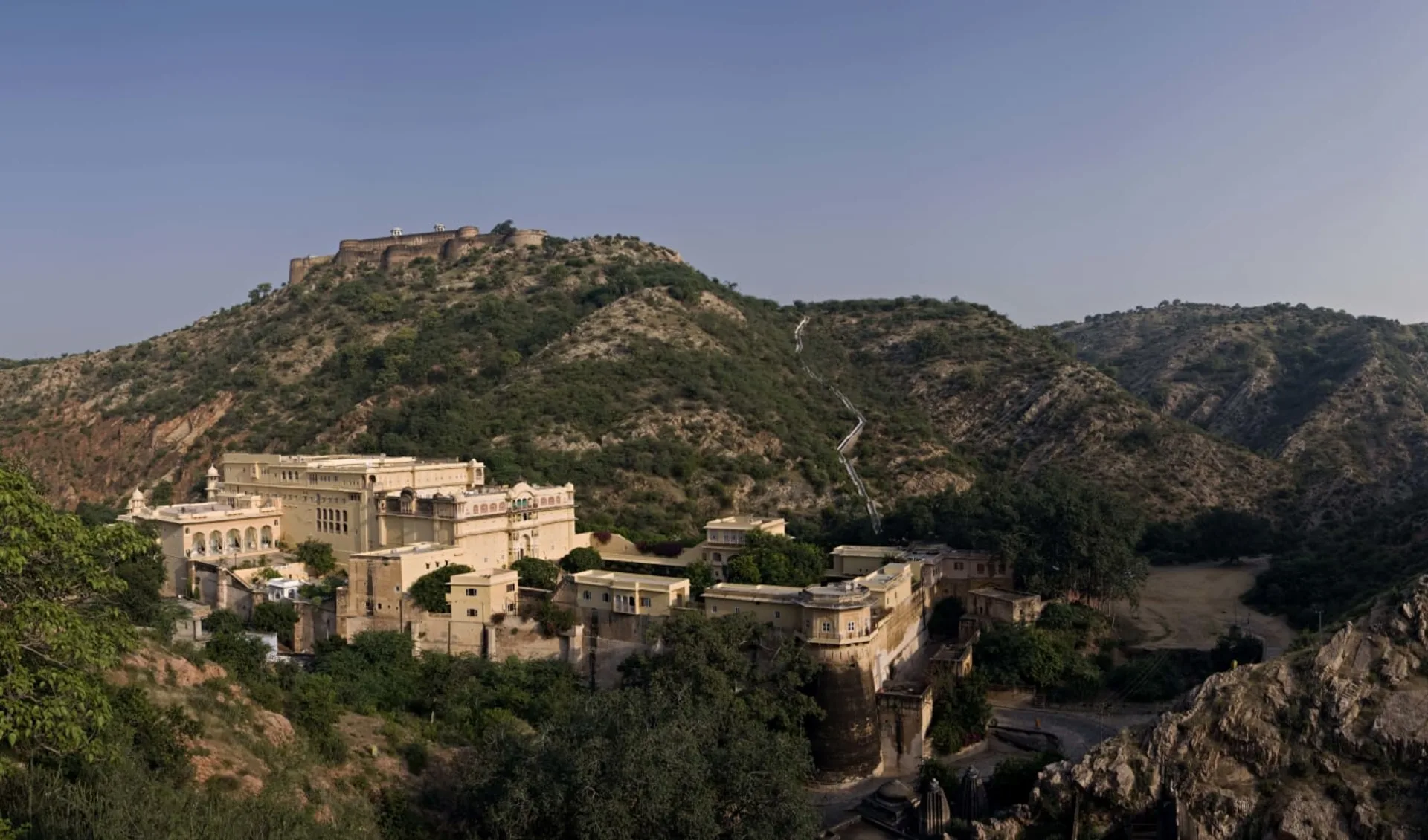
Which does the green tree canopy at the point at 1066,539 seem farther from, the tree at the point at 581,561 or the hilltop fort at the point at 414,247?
the hilltop fort at the point at 414,247

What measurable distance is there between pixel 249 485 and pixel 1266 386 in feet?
240

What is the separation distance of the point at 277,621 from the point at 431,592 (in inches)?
205

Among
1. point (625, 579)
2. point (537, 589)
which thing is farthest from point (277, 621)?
point (625, 579)

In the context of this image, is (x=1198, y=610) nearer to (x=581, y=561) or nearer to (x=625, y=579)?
(x=625, y=579)

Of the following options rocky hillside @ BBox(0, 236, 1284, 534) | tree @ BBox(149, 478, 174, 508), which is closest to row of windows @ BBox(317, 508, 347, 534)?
rocky hillside @ BBox(0, 236, 1284, 534)

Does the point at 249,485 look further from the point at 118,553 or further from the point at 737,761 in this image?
the point at 118,553

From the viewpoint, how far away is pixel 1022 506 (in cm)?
3944

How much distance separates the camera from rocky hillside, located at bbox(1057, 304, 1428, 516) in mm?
61969

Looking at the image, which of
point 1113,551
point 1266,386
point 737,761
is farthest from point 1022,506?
point 1266,386

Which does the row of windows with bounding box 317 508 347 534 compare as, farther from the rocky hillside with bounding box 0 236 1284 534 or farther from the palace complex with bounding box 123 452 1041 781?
the rocky hillside with bounding box 0 236 1284 534

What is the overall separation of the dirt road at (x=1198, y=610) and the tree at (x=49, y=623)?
3209 centimetres

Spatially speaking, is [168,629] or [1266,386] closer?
[168,629]

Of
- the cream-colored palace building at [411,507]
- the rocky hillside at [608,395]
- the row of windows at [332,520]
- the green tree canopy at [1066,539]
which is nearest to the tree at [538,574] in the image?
the cream-colored palace building at [411,507]

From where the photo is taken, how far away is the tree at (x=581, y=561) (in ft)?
126
